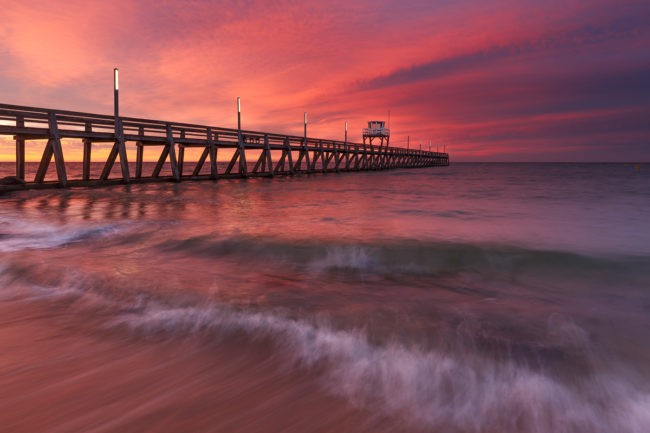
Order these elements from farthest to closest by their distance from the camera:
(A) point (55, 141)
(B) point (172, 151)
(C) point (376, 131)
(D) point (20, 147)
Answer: (C) point (376, 131) → (B) point (172, 151) → (A) point (55, 141) → (D) point (20, 147)

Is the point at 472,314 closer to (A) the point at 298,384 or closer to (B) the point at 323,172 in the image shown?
(A) the point at 298,384

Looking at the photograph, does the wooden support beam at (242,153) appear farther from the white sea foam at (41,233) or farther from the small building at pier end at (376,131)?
the small building at pier end at (376,131)

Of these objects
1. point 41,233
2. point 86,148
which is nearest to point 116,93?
point 86,148

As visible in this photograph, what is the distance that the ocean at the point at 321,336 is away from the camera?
1.79 m

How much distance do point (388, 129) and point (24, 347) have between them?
7659cm

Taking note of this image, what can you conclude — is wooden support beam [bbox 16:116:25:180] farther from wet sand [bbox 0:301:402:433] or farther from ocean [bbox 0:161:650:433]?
wet sand [bbox 0:301:402:433]

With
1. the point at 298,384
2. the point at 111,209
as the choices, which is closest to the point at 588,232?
the point at 298,384

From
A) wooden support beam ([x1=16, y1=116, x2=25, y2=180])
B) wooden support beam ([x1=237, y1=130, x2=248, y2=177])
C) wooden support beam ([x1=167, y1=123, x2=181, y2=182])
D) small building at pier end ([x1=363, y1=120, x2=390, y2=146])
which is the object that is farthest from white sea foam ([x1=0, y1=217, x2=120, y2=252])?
small building at pier end ([x1=363, y1=120, x2=390, y2=146])

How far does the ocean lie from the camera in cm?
179

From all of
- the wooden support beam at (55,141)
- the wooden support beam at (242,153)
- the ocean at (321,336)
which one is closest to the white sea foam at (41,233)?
the ocean at (321,336)

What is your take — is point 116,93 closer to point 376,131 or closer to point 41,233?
point 41,233

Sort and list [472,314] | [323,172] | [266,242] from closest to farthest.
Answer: [472,314]
[266,242]
[323,172]

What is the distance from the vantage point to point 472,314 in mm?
3025

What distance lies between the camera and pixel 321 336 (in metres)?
2.60
